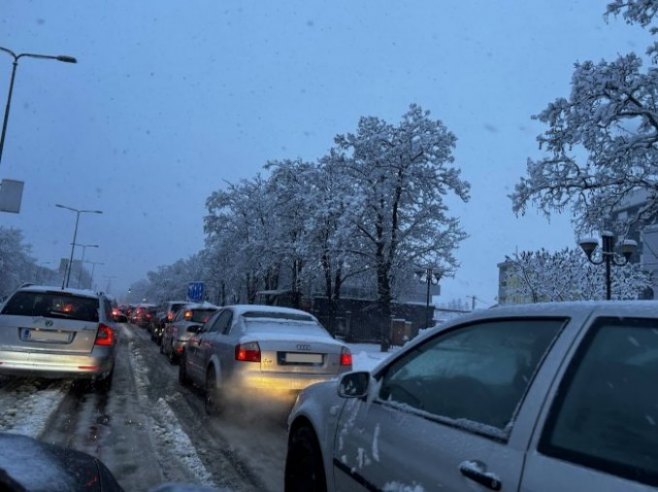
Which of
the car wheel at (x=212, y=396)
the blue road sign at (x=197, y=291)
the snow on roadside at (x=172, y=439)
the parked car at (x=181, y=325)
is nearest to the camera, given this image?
the snow on roadside at (x=172, y=439)

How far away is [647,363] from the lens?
197 cm

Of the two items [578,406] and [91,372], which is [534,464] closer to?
[578,406]

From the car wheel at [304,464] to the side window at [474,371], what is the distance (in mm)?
677

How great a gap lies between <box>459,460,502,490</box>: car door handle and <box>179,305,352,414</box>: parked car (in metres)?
5.15

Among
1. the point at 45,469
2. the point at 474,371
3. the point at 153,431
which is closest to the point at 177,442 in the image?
the point at 153,431

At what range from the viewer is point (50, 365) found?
8477mm

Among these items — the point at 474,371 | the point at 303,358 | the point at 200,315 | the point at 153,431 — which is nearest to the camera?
the point at 474,371

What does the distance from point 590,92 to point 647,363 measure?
1595 centimetres

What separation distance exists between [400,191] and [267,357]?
2237cm

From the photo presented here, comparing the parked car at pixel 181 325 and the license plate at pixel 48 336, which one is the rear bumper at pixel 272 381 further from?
the parked car at pixel 181 325

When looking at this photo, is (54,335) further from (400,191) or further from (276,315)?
(400,191)

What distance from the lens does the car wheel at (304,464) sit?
138 inches

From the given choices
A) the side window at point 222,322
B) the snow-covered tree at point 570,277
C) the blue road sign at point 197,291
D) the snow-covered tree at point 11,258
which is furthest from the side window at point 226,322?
the snow-covered tree at point 11,258

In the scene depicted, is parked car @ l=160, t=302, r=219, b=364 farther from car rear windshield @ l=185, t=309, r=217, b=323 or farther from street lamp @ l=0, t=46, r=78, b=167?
street lamp @ l=0, t=46, r=78, b=167
